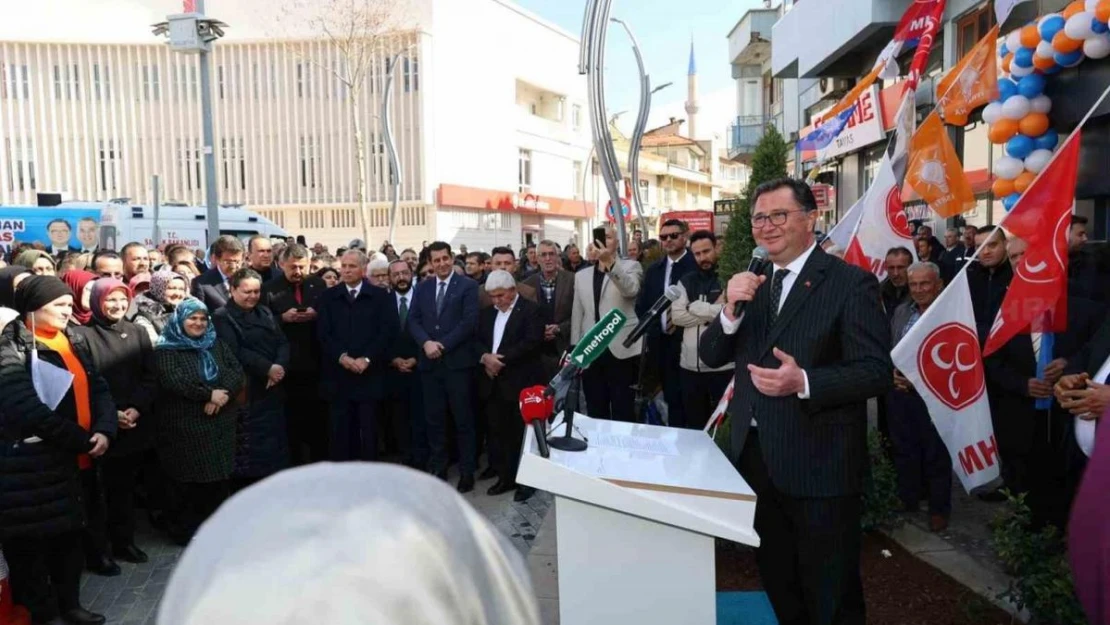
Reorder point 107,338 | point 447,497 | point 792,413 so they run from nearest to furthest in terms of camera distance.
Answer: point 447,497
point 792,413
point 107,338

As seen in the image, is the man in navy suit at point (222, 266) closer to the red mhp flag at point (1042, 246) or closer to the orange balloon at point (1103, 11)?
the red mhp flag at point (1042, 246)

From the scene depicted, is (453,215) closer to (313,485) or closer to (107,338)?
(107,338)

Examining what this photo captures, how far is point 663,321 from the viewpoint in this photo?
21.6ft

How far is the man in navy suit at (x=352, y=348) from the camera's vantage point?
6.46m

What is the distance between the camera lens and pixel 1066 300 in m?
4.41

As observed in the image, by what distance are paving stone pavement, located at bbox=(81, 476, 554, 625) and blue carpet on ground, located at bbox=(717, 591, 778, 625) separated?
1.13m

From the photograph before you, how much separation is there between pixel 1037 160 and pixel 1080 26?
1.20m

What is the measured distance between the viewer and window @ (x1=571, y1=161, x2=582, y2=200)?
48375 mm

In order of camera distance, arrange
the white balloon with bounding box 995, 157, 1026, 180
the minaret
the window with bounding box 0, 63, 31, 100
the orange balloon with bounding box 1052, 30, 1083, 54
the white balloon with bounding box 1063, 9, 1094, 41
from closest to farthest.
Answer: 1. the white balloon with bounding box 1063, 9, 1094, 41
2. the orange balloon with bounding box 1052, 30, 1083, 54
3. the white balloon with bounding box 995, 157, 1026, 180
4. the window with bounding box 0, 63, 31, 100
5. the minaret

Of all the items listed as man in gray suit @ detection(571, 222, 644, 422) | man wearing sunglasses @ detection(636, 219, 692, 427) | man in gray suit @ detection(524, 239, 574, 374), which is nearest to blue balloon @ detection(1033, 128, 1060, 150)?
man wearing sunglasses @ detection(636, 219, 692, 427)

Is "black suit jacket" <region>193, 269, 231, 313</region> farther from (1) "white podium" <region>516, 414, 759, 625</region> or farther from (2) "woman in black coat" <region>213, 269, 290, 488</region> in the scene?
(1) "white podium" <region>516, 414, 759, 625</region>

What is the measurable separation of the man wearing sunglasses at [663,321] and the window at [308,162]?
33.1m

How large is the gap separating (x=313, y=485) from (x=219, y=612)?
153 mm

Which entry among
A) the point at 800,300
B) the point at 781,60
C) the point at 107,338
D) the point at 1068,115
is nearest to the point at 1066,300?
the point at 800,300
